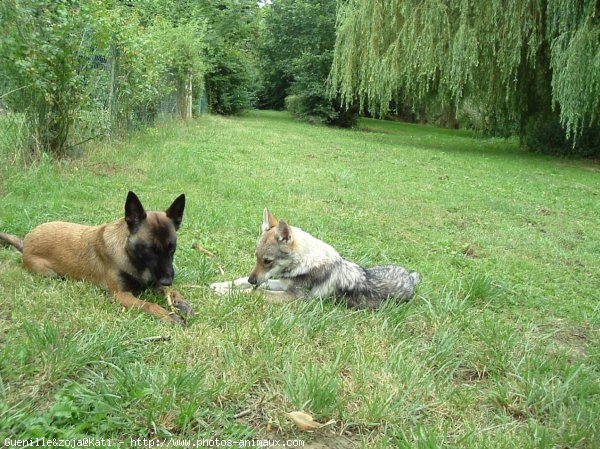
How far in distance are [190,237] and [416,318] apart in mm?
3087

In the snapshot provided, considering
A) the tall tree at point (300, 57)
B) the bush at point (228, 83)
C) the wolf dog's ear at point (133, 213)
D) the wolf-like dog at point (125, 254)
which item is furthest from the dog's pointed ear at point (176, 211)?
the bush at point (228, 83)

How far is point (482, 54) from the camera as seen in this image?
1784 cm

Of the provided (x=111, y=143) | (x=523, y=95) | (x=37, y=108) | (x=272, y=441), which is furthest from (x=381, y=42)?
(x=272, y=441)

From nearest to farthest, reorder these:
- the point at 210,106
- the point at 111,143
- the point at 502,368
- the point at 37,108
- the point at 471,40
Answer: the point at 502,368, the point at 37,108, the point at 111,143, the point at 471,40, the point at 210,106

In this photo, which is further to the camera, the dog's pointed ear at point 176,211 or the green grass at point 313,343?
the dog's pointed ear at point 176,211

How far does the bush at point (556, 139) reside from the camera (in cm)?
2091

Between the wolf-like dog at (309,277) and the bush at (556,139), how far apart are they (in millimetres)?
19151

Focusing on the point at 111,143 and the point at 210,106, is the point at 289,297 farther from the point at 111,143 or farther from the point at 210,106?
the point at 210,106

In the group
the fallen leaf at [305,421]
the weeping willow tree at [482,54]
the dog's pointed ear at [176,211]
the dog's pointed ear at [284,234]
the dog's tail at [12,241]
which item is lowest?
the fallen leaf at [305,421]

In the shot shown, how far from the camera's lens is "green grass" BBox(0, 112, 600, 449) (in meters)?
2.79

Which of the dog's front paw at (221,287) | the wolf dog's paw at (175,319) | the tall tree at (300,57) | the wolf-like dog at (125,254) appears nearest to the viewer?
the wolf dog's paw at (175,319)

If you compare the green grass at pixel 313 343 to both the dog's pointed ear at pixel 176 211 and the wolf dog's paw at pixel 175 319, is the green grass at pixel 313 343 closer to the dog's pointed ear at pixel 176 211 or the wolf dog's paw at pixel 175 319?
the wolf dog's paw at pixel 175 319

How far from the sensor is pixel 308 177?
1203 centimetres

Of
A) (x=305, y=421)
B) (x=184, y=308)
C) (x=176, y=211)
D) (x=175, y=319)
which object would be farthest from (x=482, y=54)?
(x=305, y=421)
